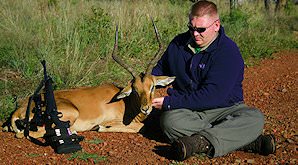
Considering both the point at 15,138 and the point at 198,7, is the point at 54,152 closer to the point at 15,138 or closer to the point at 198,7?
the point at 15,138

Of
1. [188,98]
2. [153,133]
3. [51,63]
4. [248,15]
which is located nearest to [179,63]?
[188,98]

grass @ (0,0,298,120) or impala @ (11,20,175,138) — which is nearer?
impala @ (11,20,175,138)

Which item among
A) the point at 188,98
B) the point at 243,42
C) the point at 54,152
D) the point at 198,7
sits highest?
the point at 198,7

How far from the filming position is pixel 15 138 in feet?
16.6

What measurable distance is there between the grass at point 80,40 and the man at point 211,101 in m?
2.53

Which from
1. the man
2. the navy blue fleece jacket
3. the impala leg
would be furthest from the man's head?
the impala leg

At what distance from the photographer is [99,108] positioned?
5.78 meters

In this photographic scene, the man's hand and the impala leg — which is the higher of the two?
the man's hand

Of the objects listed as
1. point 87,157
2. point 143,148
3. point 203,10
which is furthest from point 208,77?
point 87,157

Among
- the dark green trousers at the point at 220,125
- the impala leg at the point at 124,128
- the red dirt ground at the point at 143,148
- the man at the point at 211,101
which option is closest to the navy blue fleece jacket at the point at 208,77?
the man at the point at 211,101

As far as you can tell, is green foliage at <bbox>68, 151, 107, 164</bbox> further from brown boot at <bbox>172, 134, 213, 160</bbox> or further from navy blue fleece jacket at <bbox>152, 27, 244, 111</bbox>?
navy blue fleece jacket at <bbox>152, 27, 244, 111</bbox>

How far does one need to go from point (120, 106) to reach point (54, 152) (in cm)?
152

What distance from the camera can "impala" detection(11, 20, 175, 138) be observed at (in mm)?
5155

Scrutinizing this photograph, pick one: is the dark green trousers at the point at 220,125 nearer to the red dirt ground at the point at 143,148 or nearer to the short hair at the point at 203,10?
the red dirt ground at the point at 143,148
